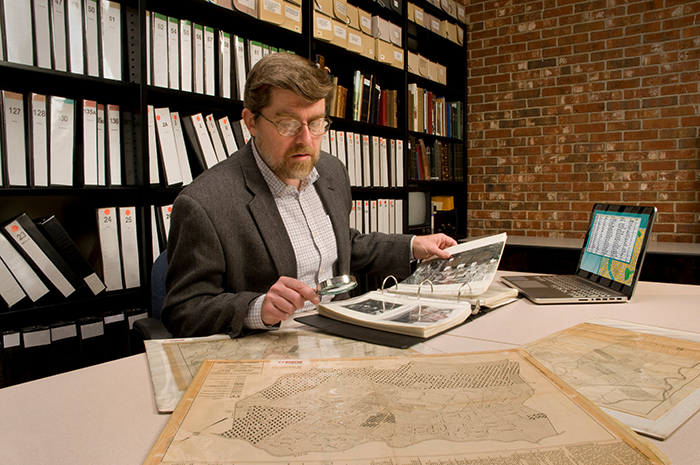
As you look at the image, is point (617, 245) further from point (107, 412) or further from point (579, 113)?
point (579, 113)

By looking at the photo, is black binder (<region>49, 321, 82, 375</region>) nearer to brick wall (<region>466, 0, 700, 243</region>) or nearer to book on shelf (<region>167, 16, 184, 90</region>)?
book on shelf (<region>167, 16, 184, 90</region>)

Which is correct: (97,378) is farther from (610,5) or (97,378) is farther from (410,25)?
(610,5)

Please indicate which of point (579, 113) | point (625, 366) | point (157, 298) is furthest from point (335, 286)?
point (579, 113)

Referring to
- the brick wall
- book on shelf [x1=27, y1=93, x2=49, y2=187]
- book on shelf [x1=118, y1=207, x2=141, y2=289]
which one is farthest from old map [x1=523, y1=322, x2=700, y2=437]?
the brick wall

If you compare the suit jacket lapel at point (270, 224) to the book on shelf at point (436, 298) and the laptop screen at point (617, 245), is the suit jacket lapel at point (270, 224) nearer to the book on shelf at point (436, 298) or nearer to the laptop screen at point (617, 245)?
the book on shelf at point (436, 298)

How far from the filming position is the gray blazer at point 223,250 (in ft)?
3.38

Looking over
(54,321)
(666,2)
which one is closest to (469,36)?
(666,2)

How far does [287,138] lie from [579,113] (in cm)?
277

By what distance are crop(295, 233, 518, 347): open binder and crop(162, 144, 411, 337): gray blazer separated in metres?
0.20

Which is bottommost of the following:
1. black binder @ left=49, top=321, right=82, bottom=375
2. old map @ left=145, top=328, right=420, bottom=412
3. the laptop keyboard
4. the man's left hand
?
black binder @ left=49, top=321, right=82, bottom=375

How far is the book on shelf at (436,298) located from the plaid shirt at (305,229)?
0.23 meters

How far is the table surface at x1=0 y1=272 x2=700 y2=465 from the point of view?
0.54 m

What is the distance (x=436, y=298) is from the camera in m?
1.18

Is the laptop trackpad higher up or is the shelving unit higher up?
the shelving unit
